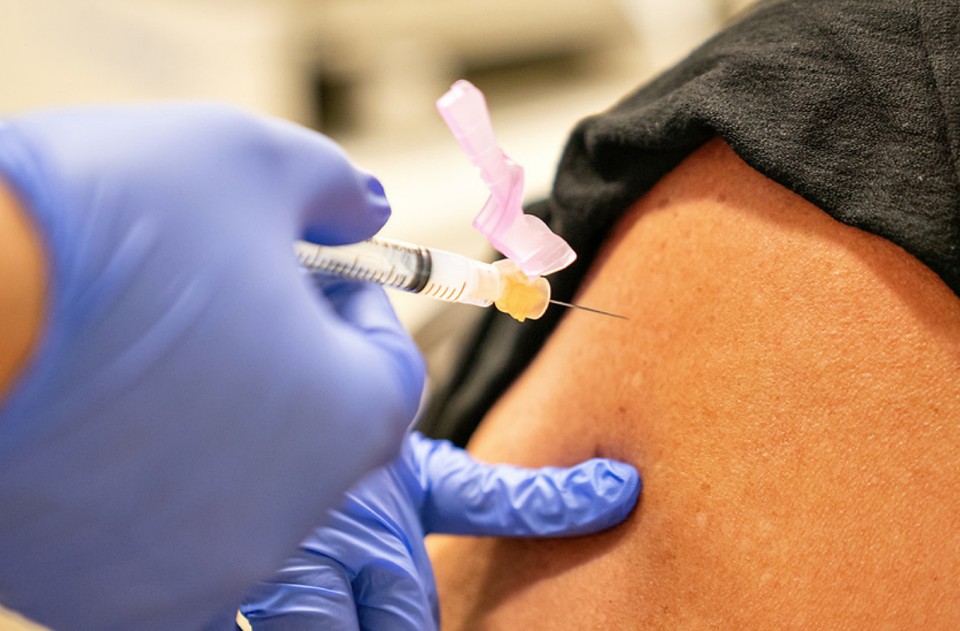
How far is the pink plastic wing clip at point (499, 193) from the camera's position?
2.01ft

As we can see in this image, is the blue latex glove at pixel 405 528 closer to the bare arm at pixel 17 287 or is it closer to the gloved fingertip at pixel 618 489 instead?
the gloved fingertip at pixel 618 489

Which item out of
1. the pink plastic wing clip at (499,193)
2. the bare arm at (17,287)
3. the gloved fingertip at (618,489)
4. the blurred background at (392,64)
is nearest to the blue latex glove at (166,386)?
the bare arm at (17,287)

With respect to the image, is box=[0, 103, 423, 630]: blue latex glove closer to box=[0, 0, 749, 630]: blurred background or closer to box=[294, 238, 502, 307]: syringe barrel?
box=[294, 238, 502, 307]: syringe barrel

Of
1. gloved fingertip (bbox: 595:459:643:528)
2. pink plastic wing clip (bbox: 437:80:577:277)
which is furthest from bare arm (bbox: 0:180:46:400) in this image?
gloved fingertip (bbox: 595:459:643:528)

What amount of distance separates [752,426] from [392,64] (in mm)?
1849

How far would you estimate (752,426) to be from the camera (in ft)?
2.17

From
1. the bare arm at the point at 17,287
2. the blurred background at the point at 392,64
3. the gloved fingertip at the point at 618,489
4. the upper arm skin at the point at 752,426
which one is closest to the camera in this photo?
the bare arm at the point at 17,287

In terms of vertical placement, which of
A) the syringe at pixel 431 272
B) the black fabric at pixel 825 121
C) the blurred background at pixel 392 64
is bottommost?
the blurred background at pixel 392 64

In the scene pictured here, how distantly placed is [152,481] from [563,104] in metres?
2.04

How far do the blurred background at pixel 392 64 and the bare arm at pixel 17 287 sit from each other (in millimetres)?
1413

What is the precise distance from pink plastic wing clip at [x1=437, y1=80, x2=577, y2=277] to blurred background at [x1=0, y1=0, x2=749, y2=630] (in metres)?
1.14

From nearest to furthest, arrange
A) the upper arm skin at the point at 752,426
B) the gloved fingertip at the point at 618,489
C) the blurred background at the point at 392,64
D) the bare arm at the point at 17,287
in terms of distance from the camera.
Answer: the bare arm at the point at 17,287, the upper arm skin at the point at 752,426, the gloved fingertip at the point at 618,489, the blurred background at the point at 392,64

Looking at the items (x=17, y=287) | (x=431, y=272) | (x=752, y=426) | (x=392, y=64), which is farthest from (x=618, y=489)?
(x=392, y=64)

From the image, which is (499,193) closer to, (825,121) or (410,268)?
(410,268)
